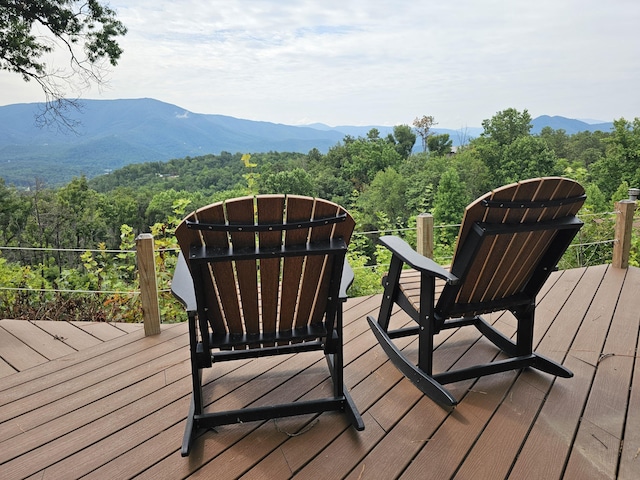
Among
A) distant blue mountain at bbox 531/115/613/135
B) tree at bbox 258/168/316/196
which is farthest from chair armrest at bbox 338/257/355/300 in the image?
distant blue mountain at bbox 531/115/613/135

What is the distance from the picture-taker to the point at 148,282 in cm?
248

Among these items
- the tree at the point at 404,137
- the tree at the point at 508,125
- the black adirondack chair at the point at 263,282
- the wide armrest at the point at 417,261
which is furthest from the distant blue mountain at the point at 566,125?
the black adirondack chair at the point at 263,282

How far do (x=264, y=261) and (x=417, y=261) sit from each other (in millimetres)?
656

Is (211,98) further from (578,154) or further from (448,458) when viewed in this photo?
(448,458)

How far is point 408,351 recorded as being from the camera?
2262 millimetres

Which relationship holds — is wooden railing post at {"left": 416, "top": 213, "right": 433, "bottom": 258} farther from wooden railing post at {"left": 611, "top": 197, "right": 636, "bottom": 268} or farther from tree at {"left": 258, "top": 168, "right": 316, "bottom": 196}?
tree at {"left": 258, "top": 168, "right": 316, "bottom": 196}

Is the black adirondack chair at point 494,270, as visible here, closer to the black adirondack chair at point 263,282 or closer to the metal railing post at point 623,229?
the black adirondack chair at point 263,282

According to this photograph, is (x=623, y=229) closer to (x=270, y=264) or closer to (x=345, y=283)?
(x=345, y=283)

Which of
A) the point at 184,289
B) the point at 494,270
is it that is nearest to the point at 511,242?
the point at 494,270

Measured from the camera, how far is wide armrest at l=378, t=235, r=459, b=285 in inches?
66.3

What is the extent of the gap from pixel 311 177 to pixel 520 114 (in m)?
16.8

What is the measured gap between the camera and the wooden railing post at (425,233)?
2.96 metres

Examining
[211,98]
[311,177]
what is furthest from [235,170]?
[211,98]

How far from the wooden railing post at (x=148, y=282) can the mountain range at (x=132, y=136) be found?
211 inches
